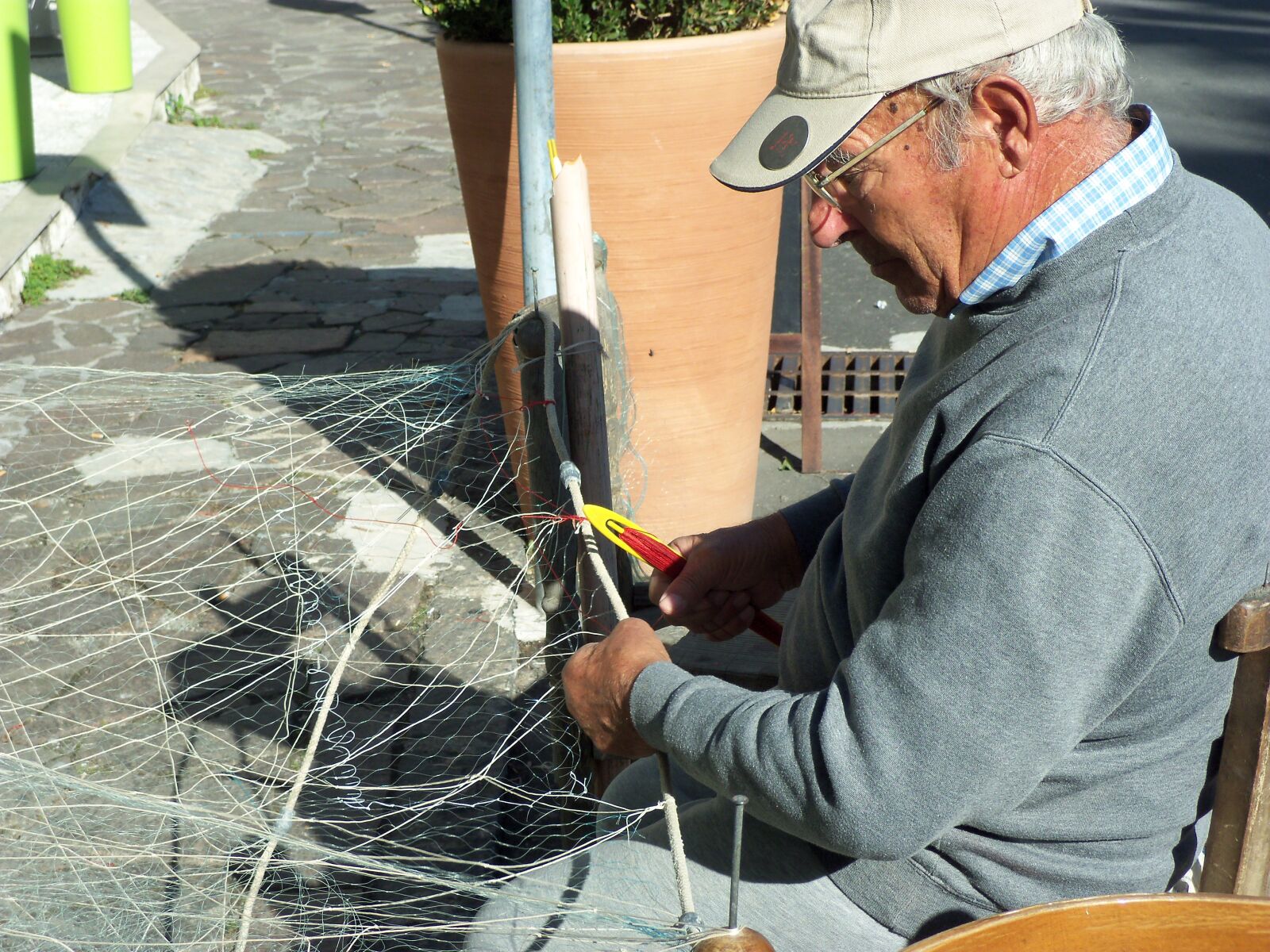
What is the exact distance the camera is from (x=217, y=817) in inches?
62.7

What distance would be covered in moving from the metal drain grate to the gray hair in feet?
9.75

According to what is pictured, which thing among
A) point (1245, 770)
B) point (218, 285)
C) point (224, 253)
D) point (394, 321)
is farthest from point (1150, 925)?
point (224, 253)

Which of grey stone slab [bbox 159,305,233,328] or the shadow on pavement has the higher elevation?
the shadow on pavement

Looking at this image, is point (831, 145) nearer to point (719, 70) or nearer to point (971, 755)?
point (971, 755)

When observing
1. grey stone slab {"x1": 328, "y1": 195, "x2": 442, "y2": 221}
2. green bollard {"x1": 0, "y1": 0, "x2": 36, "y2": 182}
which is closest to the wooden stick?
grey stone slab {"x1": 328, "y1": 195, "x2": 442, "y2": 221}

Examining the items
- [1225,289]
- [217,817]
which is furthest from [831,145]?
[217,817]

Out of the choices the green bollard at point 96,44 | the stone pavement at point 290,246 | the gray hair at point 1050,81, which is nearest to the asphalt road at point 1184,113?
the stone pavement at point 290,246

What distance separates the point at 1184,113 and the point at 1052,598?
786 centimetres

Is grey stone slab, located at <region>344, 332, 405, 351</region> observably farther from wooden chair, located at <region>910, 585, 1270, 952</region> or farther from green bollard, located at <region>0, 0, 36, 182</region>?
wooden chair, located at <region>910, 585, 1270, 952</region>

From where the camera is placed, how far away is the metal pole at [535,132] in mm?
2420

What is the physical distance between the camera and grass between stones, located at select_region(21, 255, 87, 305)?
552 cm

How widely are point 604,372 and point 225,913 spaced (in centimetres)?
120

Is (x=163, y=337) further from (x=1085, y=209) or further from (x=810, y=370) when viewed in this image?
(x=1085, y=209)

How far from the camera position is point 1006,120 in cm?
118
